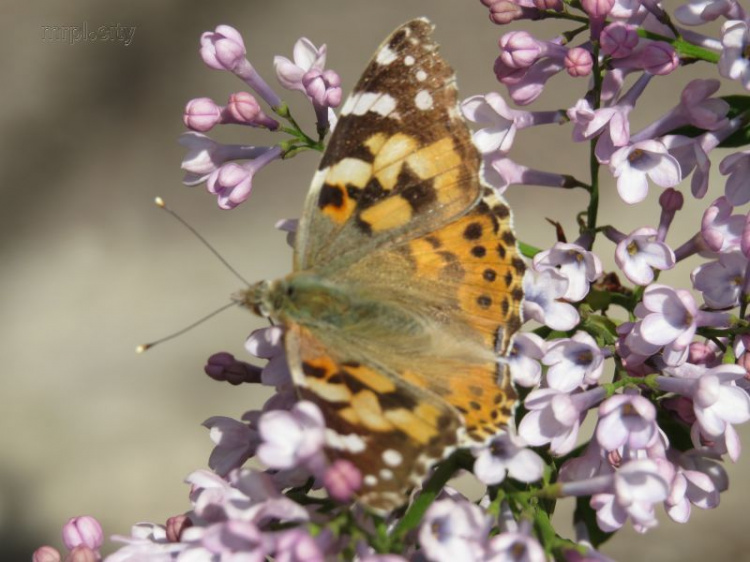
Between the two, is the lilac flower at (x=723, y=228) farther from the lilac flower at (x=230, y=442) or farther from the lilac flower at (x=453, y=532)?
the lilac flower at (x=230, y=442)

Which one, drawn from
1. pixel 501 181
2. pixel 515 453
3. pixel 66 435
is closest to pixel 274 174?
pixel 66 435

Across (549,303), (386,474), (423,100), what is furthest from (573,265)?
(386,474)

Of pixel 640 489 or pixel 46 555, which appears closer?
pixel 640 489

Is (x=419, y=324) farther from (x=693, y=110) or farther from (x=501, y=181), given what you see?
(x=693, y=110)

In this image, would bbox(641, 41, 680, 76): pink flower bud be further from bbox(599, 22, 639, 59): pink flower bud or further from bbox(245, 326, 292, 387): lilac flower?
bbox(245, 326, 292, 387): lilac flower

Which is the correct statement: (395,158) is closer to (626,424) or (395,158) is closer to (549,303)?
(549,303)

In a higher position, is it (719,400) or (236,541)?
(236,541)

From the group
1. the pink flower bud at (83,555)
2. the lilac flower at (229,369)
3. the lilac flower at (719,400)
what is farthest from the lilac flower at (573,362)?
the pink flower bud at (83,555)

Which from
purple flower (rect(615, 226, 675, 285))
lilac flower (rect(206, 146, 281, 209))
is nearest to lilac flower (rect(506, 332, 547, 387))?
purple flower (rect(615, 226, 675, 285))
